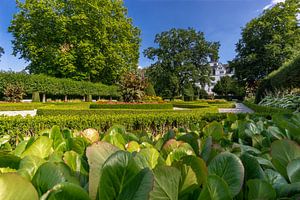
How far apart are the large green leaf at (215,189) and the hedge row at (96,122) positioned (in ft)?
22.4

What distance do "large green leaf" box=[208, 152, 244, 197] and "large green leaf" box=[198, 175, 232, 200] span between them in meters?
0.12

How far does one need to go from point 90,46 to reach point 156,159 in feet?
106

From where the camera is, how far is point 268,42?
3616 centimetres

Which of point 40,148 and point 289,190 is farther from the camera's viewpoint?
point 40,148

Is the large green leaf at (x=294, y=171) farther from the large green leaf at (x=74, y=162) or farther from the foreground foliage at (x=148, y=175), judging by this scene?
the large green leaf at (x=74, y=162)

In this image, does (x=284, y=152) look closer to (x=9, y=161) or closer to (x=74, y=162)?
(x=74, y=162)

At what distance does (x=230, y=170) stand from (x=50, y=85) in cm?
3084

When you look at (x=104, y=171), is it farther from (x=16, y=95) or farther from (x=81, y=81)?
(x=81, y=81)

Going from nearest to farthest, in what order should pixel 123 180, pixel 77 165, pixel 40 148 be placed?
pixel 123 180 → pixel 77 165 → pixel 40 148

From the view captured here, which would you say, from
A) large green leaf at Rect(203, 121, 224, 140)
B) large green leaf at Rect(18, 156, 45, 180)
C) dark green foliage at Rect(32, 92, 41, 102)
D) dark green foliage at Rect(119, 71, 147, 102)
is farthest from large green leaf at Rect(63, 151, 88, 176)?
dark green foliage at Rect(32, 92, 41, 102)

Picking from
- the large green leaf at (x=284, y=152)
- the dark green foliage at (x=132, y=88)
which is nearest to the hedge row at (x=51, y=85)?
the dark green foliage at (x=132, y=88)

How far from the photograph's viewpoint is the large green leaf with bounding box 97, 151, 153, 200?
19.7 inches

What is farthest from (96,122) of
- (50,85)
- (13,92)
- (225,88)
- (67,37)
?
(225,88)

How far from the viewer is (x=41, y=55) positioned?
3159 centimetres
